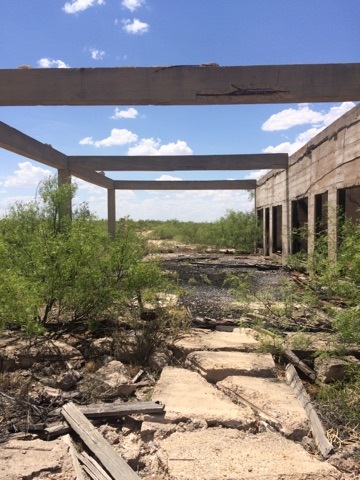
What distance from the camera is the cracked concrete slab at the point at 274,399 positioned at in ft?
10.5

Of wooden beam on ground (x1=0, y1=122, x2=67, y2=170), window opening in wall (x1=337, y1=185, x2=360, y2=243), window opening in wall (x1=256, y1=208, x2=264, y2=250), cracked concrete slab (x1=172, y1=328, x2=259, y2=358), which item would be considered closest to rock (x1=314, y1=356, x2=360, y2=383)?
cracked concrete slab (x1=172, y1=328, x2=259, y2=358)

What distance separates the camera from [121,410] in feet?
11.2

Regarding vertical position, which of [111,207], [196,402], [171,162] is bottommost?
[196,402]

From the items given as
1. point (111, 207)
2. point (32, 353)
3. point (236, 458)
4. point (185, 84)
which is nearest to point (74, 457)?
point (236, 458)

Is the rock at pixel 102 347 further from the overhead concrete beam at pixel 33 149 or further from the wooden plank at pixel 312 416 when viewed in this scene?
the overhead concrete beam at pixel 33 149

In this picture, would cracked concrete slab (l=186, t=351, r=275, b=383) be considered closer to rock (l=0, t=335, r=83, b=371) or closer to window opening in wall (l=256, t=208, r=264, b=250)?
rock (l=0, t=335, r=83, b=371)

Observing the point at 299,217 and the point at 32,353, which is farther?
the point at 299,217

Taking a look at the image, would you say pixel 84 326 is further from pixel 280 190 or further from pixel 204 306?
pixel 280 190

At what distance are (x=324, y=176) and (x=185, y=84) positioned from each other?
625 cm

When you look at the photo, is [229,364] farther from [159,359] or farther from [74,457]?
[74,457]

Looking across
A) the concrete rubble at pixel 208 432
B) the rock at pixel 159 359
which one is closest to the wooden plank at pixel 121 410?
the concrete rubble at pixel 208 432

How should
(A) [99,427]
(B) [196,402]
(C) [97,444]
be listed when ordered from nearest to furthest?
(C) [97,444]
(A) [99,427]
(B) [196,402]

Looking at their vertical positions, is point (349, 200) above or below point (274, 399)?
above

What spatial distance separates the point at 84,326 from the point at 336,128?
24.1ft
